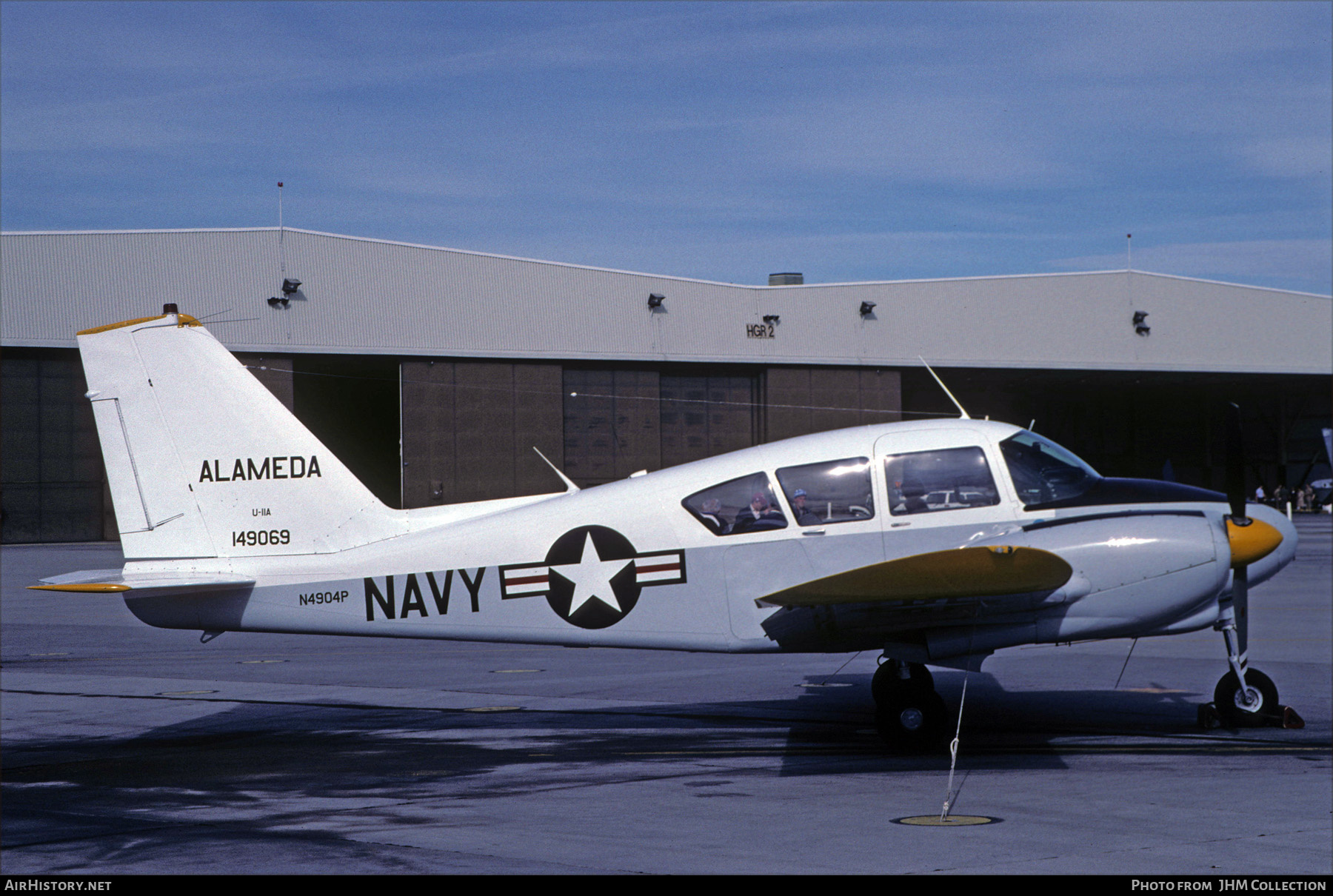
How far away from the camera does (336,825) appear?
25.0ft

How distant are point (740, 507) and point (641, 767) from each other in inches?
90.2

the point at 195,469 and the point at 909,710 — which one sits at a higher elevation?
the point at 195,469

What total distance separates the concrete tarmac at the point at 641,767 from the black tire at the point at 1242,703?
172mm

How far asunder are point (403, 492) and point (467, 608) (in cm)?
4004

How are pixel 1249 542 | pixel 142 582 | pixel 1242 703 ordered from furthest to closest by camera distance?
1. pixel 1242 703
2. pixel 142 582
3. pixel 1249 542

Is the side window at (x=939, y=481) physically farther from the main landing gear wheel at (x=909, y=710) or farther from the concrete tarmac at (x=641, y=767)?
the concrete tarmac at (x=641, y=767)

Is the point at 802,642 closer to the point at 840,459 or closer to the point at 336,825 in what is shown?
the point at 840,459

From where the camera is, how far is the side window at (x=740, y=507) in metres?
10.1

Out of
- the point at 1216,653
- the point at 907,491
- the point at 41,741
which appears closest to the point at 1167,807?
the point at 907,491

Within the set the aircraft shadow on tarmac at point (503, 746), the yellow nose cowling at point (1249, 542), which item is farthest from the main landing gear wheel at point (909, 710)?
the yellow nose cowling at point (1249, 542)

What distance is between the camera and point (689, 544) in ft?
33.4

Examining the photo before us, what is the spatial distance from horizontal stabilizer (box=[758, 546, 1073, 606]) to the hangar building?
38571 millimetres

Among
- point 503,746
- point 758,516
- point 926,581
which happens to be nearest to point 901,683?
point 926,581

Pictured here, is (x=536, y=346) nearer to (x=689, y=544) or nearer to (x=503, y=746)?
(x=503, y=746)
